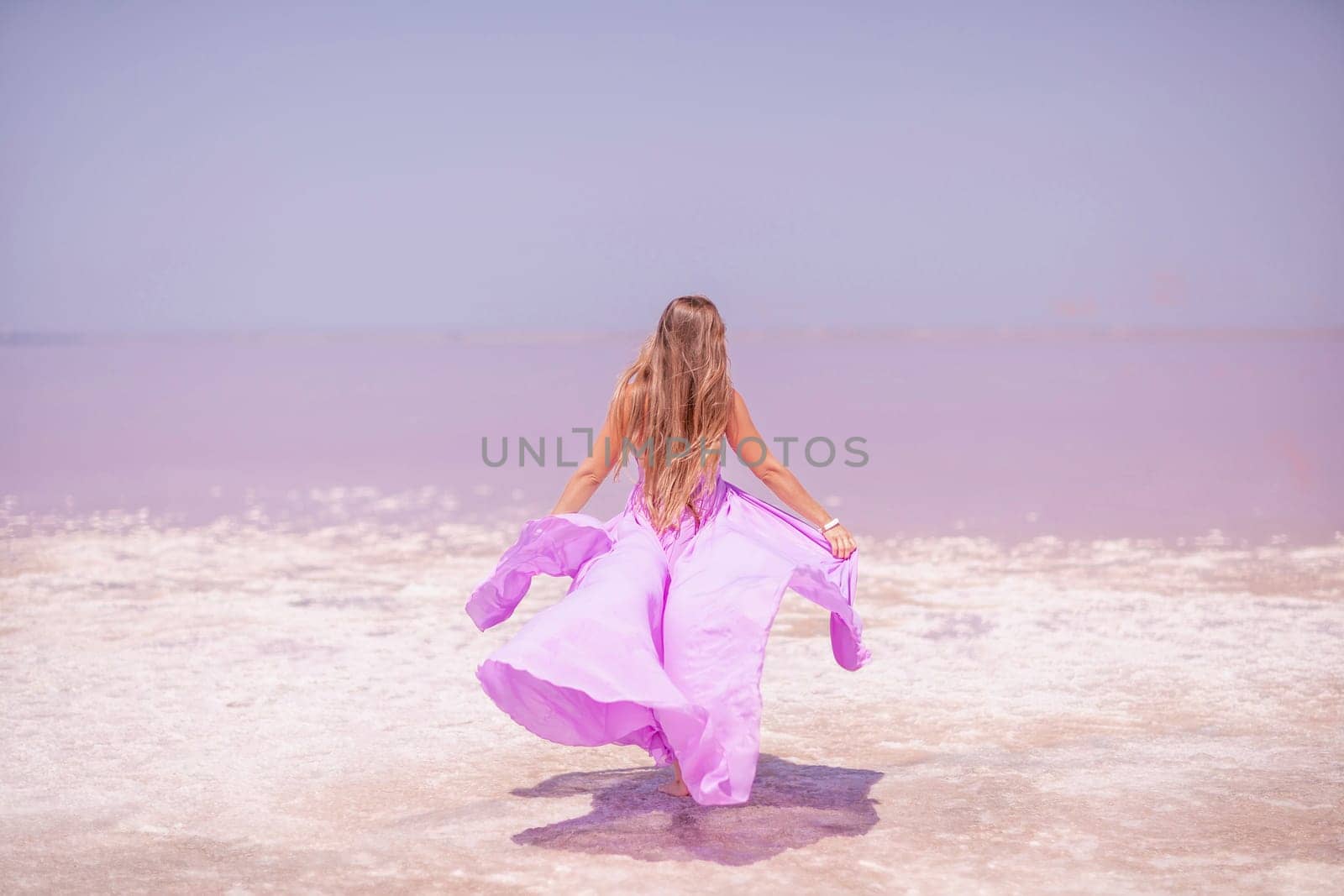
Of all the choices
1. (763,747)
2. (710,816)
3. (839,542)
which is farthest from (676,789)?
(839,542)

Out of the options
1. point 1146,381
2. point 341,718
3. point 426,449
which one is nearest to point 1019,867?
point 341,718

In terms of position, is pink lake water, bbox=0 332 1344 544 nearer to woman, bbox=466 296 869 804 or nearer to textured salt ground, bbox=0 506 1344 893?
textured salt ground, bbox=0 506 1344 893

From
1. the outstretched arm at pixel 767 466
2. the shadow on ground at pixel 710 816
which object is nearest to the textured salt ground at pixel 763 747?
the shadow on ground at pixel 710 816

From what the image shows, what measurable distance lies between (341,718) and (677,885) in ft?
6.68

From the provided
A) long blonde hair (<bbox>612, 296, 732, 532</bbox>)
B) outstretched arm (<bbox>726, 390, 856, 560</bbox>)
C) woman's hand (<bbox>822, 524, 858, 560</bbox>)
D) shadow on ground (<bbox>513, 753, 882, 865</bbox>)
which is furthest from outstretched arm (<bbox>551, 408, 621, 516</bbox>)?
shadow on ground (<bbox>513, 753, 882, 865</bbox>)

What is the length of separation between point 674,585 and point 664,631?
0.16m

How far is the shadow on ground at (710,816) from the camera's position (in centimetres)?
369

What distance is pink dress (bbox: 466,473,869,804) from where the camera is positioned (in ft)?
11.8

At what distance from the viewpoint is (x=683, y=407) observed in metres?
4.30

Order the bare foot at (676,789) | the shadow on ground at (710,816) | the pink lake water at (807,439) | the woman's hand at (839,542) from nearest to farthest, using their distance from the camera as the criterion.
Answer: the shadow on ground at (710,816) < the bare foot at (676,789) < the woman's hand at (839,542) < the pink lake water at (807,439)

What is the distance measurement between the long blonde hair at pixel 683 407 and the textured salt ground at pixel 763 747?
984 mm

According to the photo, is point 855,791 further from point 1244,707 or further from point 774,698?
point 1244,707

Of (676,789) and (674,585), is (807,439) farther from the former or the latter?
(674,585)

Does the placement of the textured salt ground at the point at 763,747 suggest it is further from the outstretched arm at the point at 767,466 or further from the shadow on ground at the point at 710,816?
the outstretched arm at the point at 767,466
